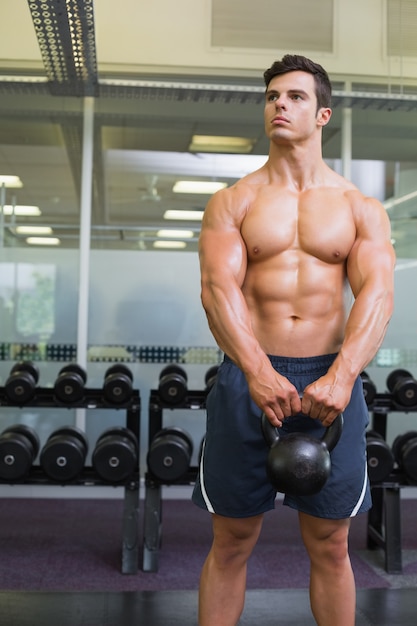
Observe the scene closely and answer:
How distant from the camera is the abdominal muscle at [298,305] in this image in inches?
67.1

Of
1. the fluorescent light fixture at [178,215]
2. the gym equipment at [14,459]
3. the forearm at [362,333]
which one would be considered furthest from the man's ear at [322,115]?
the fluorescent light fixture at [178,215]

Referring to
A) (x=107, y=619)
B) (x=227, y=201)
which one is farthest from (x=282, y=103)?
(x=107, y=619)

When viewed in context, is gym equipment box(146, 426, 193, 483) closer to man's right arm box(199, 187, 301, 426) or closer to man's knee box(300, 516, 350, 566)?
man's knee box(300, 516, 350, 566)

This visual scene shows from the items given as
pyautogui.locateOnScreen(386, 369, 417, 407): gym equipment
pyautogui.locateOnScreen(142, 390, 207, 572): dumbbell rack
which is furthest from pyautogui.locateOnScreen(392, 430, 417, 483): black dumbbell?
pyautogui.locateOnScreen(142, 390, 207, 572): dumbbell rack

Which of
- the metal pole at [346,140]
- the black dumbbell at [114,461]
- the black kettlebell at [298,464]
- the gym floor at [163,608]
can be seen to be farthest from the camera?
the metal pole at [346,140]

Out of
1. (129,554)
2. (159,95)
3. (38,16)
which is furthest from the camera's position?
(159,95)

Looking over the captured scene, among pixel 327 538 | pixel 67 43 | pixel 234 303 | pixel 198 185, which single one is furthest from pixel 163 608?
pixel 198 185

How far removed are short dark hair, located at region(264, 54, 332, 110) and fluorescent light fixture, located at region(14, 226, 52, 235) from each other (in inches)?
114

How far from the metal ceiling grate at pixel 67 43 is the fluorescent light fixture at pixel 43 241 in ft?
2.85

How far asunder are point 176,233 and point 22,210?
0.95m

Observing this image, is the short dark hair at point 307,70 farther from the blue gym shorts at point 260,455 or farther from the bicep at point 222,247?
the blue gym shorts at point 260,455

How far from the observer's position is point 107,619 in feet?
7.58

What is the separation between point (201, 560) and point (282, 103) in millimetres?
2141

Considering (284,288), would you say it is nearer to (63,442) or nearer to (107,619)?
(107,619)
